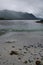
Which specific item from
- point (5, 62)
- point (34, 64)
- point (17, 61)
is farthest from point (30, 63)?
point (5, 62)

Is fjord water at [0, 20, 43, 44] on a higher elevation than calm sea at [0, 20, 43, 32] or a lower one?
higher

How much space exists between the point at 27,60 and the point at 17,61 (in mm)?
720

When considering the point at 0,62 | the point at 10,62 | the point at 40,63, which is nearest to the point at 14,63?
the point at 10,62

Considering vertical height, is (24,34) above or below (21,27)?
above

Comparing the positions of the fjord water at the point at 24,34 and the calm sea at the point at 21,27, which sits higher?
the fjord water at the point at 24,34

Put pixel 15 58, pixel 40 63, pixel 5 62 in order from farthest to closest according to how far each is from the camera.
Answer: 1. pixel 15 58
2. pixel 5 62
3. pixel 40 63

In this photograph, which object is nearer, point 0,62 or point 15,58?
point 0,62

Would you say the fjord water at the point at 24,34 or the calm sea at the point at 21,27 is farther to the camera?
the calm sea at the point at 21,27

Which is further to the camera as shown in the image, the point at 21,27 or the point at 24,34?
the point at 21,27

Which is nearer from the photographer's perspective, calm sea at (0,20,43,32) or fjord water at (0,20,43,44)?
fjord water at (0,20,43,44)

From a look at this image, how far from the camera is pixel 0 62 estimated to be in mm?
9000

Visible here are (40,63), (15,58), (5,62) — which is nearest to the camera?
(40,63)

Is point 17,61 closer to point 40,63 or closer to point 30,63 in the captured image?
point 30,63

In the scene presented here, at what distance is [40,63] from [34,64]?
0.42 m
